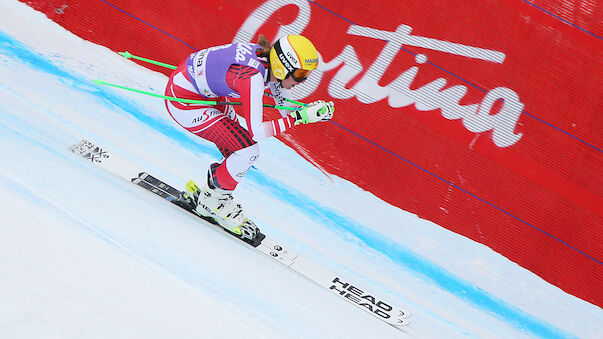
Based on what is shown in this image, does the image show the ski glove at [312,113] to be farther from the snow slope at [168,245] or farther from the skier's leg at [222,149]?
the snow slope at [168,245]

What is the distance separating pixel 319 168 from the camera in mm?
4320

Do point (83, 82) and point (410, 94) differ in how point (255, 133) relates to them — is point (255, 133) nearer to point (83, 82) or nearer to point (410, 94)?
point (410, 94)

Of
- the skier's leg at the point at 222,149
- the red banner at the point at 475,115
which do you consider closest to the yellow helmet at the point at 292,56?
the skier's leg at the point at 222,149

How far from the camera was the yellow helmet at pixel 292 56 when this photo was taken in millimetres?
2869

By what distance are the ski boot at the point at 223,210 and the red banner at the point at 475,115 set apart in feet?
3.31

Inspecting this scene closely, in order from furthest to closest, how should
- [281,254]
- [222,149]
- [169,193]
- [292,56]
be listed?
[169,193] → [281,254] → [222,149] → [292,56]

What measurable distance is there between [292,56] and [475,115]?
6.02 ft

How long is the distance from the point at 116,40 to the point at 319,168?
79.0 inches

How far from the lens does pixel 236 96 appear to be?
10.3ft

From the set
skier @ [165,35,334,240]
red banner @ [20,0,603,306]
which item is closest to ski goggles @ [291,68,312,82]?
skier @ [165,35,334,240]

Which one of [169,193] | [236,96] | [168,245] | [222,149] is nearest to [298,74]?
[236,96]

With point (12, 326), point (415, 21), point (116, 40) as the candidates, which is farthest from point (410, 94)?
point (12, 326)

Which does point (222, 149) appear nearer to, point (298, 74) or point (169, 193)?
point (169, 193)

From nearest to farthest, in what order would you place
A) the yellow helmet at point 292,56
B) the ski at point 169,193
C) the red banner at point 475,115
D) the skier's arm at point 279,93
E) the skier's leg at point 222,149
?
the yellow helmet at point 292,56 < the skier's leg at point 222,149 < the skier's arm at point 279,93 < the ski at point 169,193 < the red banner at point 475,115
